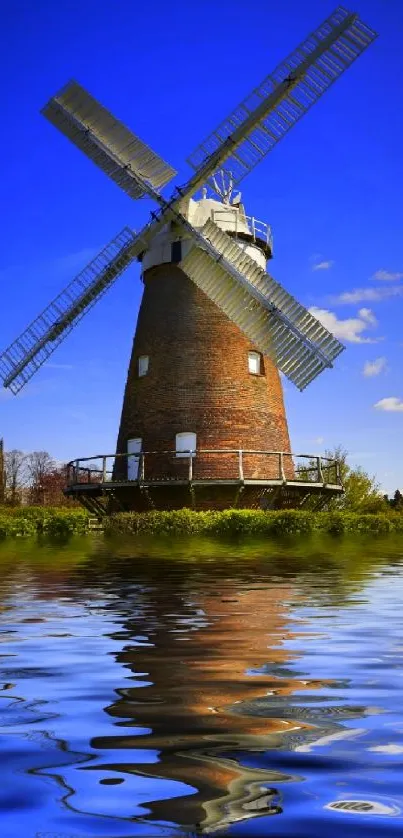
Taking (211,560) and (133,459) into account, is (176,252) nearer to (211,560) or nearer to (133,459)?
(133,459)

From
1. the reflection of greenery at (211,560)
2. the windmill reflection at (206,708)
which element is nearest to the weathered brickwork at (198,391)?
the reflection of greenery at (211,560)

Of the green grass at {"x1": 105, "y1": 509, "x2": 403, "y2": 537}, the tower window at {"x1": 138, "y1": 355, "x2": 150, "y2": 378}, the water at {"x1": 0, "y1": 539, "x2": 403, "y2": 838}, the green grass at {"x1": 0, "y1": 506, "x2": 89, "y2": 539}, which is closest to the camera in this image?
the water at {"x1": 0, "y1": 539, "x2": 403, "y2": 838}

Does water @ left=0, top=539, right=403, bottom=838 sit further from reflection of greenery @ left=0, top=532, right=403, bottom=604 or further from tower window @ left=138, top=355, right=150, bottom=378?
tower window @ left=138, top=355, right=150, bottom=378

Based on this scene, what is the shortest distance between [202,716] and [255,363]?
999 inches

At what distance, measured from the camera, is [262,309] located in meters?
26.2

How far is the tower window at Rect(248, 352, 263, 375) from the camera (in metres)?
28.2

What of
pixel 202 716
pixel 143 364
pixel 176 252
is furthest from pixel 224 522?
pixel 202 716

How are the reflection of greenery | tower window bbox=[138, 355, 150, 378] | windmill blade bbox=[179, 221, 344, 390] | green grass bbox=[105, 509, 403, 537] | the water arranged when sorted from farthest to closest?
tower window bbox=[138, 355, 150, 378], windmill blade bbox=[179, 221, 344, 390], green grass bbox=[105, 509, 403, 537], the reflection of greenery, the water

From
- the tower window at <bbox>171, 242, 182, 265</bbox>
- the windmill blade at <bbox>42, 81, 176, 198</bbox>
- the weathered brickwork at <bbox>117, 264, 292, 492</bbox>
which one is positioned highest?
the windmill blade at <bbox>42, 81, 176, 198</bbox>

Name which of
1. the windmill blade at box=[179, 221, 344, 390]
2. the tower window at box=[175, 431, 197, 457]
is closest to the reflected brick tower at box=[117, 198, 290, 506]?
the tower window at box=[175, 431, 197, 457]

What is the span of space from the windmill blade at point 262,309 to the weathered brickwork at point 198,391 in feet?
4.43

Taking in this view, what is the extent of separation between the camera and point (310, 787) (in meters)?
2.39

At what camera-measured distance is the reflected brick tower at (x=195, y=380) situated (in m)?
26.9

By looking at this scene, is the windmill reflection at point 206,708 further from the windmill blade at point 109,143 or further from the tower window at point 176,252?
the windmill blade at point 109,143
